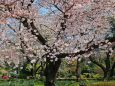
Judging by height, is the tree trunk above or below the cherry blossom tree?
below

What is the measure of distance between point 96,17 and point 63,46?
179cm

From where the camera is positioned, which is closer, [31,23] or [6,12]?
[6,12]

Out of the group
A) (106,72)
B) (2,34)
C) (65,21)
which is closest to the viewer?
(65,21)

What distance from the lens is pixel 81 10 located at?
11.0 metres

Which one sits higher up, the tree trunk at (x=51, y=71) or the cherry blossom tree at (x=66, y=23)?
the cherry blossom tree at (x=66, y=23)

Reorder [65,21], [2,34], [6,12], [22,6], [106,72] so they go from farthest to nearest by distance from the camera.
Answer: [106,72] → [2,34] → [65,21] → [22,6] → [6,12]

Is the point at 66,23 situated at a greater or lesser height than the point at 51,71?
greater

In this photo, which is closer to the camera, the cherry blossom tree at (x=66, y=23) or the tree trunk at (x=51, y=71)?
the cherry blossom tree at (x=66, y=23)

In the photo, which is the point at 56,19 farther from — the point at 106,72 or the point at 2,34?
the point at 106,72

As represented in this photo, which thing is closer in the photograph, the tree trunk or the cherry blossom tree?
the cherry blossom tree

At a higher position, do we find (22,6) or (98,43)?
(22,6)

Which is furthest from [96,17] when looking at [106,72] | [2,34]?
[106,72]

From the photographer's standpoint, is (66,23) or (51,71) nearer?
(66,23)

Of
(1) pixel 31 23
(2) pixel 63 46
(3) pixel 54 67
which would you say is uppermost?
(1) pixel 31 23
